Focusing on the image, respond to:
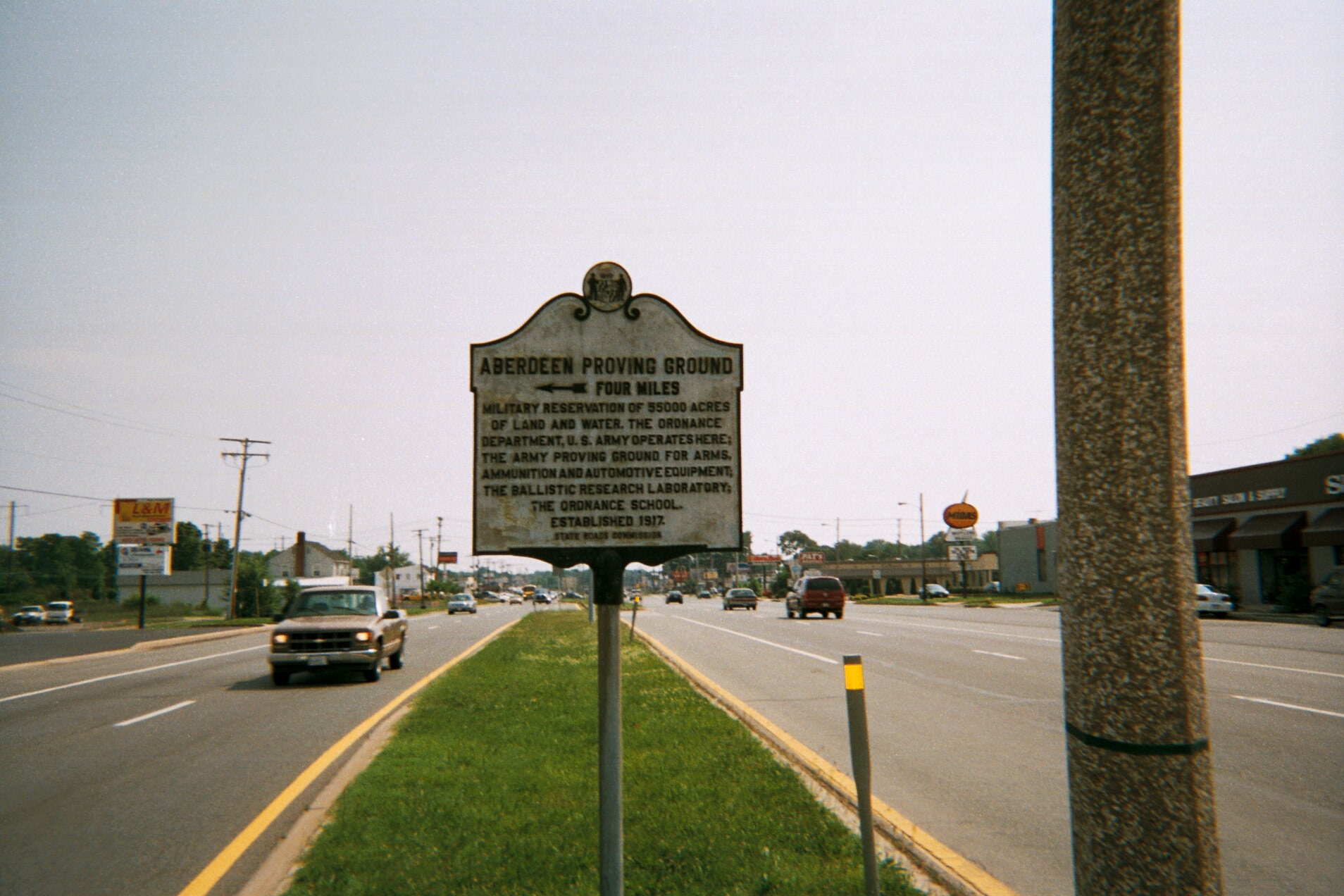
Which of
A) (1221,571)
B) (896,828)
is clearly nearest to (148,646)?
(896,828)

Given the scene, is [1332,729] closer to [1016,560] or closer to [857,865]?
[857,865]

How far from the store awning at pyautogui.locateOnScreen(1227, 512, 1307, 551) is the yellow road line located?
37.5 metres

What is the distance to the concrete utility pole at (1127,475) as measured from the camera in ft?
8.27

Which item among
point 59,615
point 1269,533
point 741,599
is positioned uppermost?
point 1269,533

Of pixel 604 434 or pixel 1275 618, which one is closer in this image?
pixel 604 434

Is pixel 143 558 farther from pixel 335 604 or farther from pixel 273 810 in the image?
pixel 273 810

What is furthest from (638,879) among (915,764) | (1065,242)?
(915,764)

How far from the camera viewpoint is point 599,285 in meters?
4.76

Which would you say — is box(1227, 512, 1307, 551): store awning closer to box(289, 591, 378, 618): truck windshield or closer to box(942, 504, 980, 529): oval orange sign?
box(942, 504, 980, 529): oval orange sign

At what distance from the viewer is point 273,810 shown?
6.89m

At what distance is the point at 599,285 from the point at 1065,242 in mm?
2563

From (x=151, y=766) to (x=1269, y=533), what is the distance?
41530 millimetres

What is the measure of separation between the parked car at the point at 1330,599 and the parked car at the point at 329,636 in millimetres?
26352

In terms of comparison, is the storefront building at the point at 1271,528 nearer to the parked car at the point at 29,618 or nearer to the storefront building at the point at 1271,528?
the storefront building at the point at 1271,528
